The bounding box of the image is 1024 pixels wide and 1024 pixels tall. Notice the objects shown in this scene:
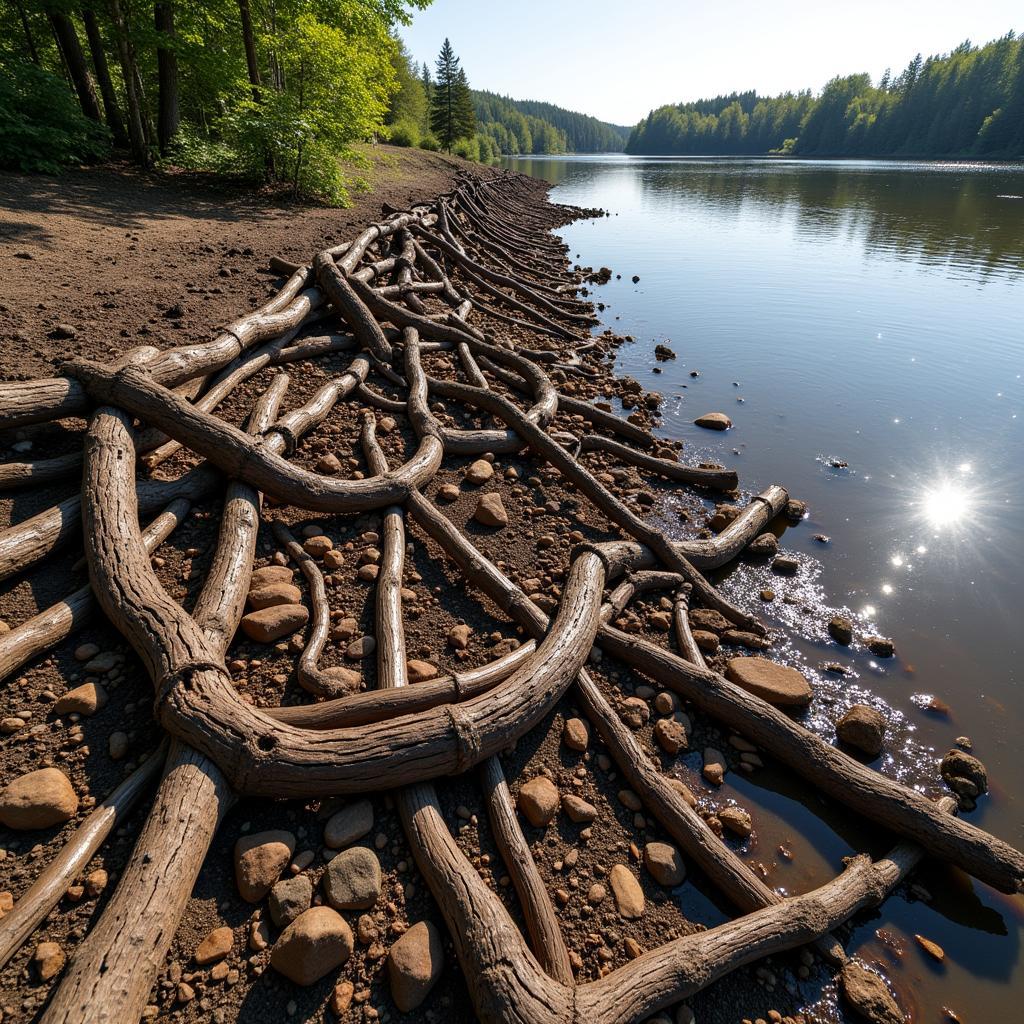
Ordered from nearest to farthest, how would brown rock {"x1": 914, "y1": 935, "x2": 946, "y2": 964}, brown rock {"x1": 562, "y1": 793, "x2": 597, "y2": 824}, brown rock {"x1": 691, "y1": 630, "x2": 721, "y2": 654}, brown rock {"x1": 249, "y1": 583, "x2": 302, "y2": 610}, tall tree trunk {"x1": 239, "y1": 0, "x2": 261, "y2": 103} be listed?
brown rock {"x1": 914, "y1": 935, "x2": 946, "y2": 964}
brown rock {"x1": 562, "y1": 793, "x2": 597, "y2": 824}
brown rock {"x1": 249, "y1": 583, "x2": 302, "y2": 610}
brown rock {"x1": 691, "y1": 630, "x2": 721, "y2": 654}
tall tree trunk {"x1": 239, "y1": 0, "x2": 261, "y2": 103}

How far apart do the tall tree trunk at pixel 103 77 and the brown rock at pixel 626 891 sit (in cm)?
2472

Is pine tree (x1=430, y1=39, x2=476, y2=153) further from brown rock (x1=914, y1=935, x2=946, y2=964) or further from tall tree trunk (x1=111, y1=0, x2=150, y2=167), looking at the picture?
brown rock (x1=914, y1=935, x2=946, y2=964)

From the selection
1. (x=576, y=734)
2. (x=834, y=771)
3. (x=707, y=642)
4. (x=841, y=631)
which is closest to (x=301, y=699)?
(x=576, y=734)

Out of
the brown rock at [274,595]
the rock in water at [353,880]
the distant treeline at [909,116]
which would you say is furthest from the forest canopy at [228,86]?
the distant treeline at [909,116]

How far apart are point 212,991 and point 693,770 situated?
3.41 metres

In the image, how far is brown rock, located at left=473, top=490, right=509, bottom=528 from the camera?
6.31m

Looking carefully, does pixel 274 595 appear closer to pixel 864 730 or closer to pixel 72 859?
pixel 72 859

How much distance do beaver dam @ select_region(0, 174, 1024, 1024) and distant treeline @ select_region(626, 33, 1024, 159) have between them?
414 feet

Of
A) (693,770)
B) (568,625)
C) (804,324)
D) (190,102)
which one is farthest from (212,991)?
(190,102)

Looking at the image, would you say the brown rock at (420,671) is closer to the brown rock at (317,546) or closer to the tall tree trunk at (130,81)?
the brown rock at (317,546)

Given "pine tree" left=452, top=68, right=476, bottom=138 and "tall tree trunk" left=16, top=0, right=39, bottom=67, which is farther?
"pine tree" left=452, top=68, right=476, bottom=138

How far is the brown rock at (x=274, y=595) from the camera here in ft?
14.8

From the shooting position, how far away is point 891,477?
9719 millimetres

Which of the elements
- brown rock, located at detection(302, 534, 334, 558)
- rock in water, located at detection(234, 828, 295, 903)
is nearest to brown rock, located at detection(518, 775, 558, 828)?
rock in water, located at detection(234, 828, 295, 903)
